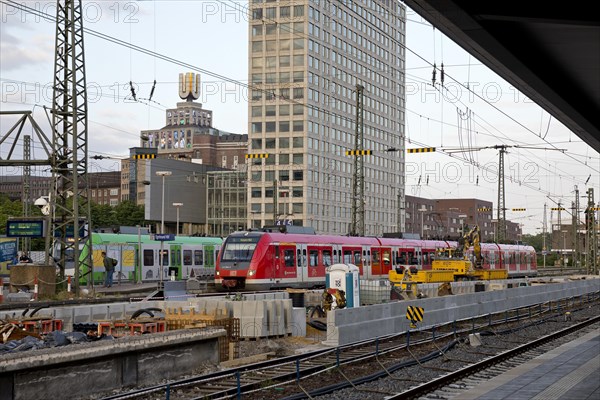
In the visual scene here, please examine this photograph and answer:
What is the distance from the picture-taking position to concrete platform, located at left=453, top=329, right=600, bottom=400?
15586 millimetres

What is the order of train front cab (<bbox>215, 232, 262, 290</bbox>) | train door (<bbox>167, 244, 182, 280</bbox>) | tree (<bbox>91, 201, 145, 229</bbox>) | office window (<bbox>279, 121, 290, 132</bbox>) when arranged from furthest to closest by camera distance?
1. tree (<bbox>91, 201, 145, 229</bbox>)
2. office window (<bbox>279, 121, 290, 132</bbox>)
3. train door (<bbox>167, 244, 182, 280</bbox>)
4. train front cab (<bbox>215, 232, 262, 290</bbox>)

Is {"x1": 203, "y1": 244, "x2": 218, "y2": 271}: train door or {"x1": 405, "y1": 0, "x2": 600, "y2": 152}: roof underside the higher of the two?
{"x1": 405, "y1": 0, "x2": 600, "y2": 152}: roof underside

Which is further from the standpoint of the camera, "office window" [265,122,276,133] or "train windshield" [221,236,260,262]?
"office window" [265,122,276,133]

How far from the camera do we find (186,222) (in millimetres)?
133250

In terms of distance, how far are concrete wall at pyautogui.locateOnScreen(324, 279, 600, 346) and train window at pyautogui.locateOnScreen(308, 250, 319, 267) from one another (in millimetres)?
9016

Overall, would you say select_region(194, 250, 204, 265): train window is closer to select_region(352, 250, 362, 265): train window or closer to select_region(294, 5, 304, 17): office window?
select_region(352, 250, 362, 265): train window

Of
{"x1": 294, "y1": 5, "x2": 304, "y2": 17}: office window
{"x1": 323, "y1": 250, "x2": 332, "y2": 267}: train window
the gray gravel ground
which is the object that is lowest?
the gray gravel ground

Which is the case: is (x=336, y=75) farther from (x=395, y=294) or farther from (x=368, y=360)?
(x=368, y=360)

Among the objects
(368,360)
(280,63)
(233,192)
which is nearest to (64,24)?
(368,360)

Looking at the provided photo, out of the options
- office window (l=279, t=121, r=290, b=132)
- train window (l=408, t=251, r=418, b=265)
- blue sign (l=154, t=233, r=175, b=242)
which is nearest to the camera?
blue sign (l=154, t=233, r=175, b=242)

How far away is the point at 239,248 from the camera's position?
3878cm

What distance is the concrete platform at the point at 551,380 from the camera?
51.1ft

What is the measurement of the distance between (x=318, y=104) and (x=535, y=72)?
106419 millimetres

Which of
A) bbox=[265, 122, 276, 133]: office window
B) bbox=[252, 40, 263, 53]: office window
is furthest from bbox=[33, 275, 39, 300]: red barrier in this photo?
bbox=[252, 40, 263, 53]: office window
